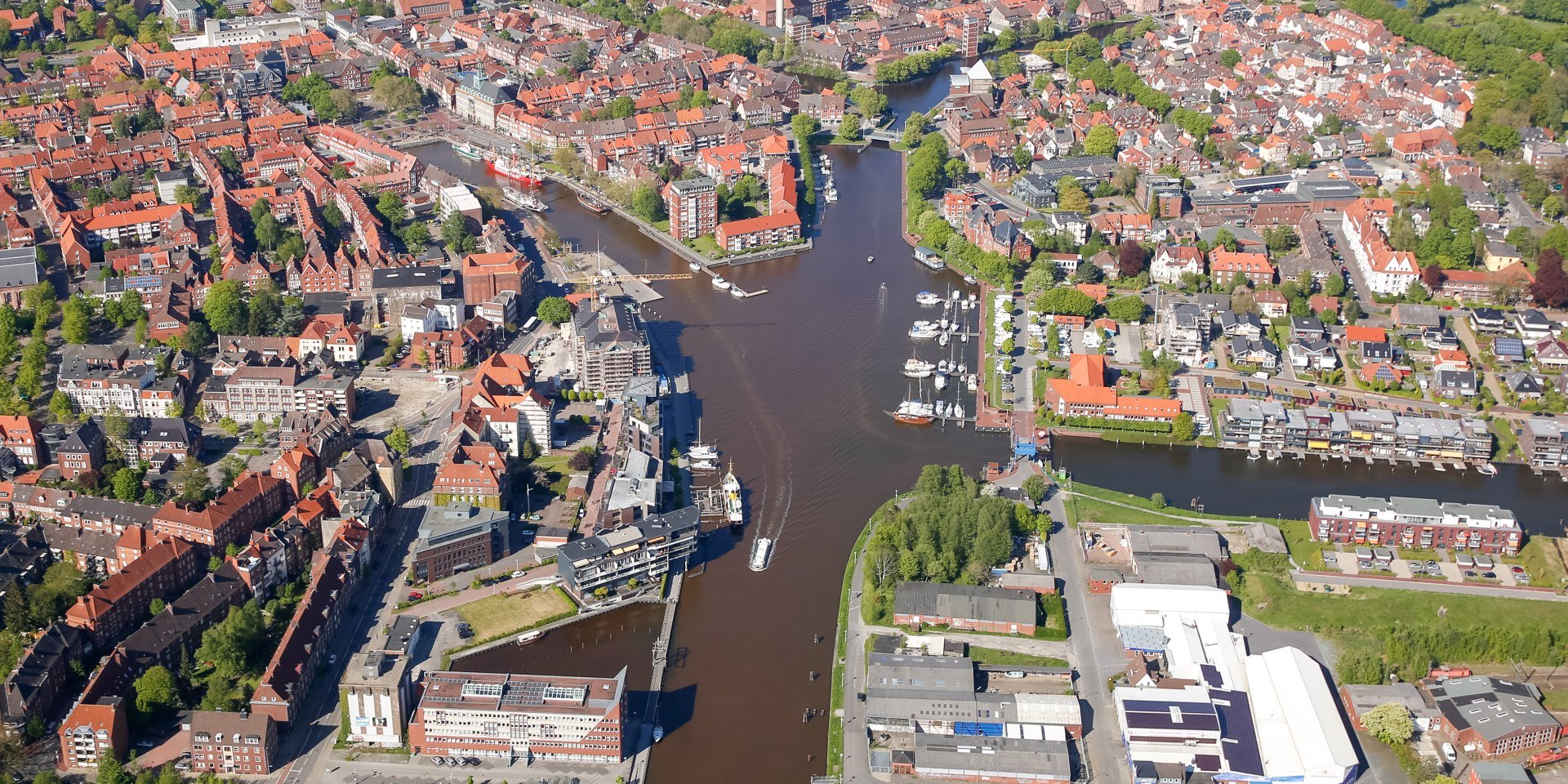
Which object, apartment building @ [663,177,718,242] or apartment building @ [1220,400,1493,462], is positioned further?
apartment building @ [663,177,718,242]

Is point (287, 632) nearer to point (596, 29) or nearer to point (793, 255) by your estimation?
point (793, 255)

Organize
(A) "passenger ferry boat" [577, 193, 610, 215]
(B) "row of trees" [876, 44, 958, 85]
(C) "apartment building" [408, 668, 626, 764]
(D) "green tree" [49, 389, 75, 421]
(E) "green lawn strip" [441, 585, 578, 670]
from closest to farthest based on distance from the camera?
(C) "apartment building" [408, 668, 626, 764] → (E) "green lawn strip" [441, 585, 578, 670] → (D) "green tree" [49, 389, 75, 421] → (A) "passenger ferry boat" [577, 193, 610, 215] → (B) "row of trees" [876, 44, 958, 85]

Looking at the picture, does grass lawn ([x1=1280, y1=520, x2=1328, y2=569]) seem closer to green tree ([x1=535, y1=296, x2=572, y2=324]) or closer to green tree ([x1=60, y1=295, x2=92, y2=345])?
green tree ([x1=535, y1=296, x2=572, y2=324])

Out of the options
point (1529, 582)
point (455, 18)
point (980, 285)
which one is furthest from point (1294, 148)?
point (455, 18)

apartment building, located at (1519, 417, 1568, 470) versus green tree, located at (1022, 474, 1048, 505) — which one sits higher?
apartment building, located at (1519, 417, 1568, 470)

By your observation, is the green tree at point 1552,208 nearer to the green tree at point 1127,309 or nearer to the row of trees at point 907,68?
the green tree at point 1127,309

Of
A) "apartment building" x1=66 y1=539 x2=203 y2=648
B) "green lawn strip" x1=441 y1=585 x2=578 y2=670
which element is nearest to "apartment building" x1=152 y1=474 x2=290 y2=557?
"apartment building" x1=66 y1=539 x2=203 y2=648
